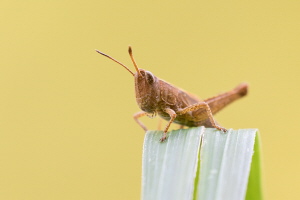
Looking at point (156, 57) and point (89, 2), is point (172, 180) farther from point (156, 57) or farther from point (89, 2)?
point (89, 2)

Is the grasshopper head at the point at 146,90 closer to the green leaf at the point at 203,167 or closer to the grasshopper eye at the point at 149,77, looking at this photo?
the grasshopper eye at the point at 149,77

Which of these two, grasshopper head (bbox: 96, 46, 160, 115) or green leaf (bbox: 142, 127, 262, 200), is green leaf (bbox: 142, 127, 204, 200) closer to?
green leaf (bbox: 142, 127, 262, 200)

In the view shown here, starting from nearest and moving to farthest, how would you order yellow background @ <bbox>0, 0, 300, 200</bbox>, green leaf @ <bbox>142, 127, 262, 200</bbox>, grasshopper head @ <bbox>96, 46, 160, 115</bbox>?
green leaf @ <bbox>142, 127, 262, 200</bbox>, grasshopper head @ <bbox>96, 46, 160, 115</bbox>, yellow background @ <bbox>0, 0, 300, 200</bbox>

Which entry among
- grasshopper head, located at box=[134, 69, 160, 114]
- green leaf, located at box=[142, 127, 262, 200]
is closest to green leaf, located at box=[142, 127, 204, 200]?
green leaf, located at box=[142, 127, 262, 200]

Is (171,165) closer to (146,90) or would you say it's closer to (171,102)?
(146,90)

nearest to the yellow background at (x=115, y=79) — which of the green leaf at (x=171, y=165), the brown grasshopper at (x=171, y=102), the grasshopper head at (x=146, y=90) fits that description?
the brown grasshopper at (x=171, y=102)

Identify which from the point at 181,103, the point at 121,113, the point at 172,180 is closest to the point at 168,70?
the point at 121,113
